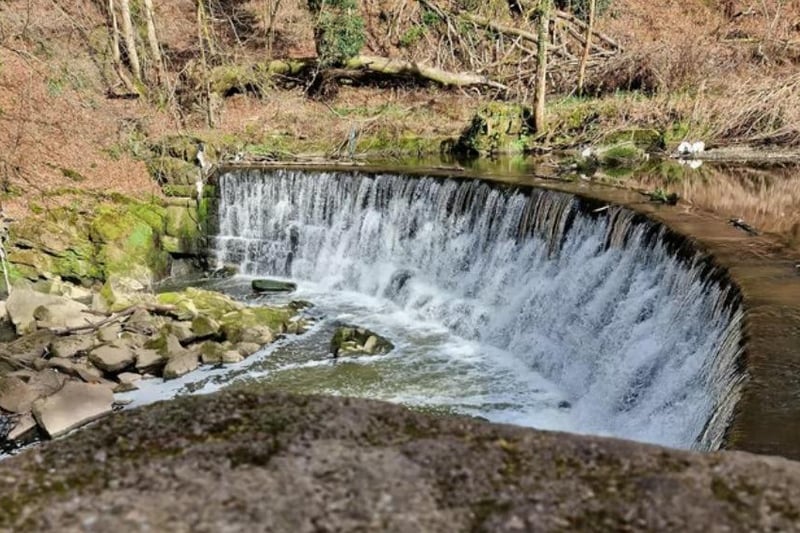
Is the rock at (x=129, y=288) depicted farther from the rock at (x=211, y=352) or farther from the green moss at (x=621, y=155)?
the green moss at (x=621, y=155)

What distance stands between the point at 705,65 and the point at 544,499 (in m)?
19.7

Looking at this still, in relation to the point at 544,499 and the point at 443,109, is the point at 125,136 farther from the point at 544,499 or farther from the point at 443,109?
the point at 544,499

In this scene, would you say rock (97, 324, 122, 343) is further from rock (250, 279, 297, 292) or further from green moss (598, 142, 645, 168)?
green moss (598, 142, 645, 168)

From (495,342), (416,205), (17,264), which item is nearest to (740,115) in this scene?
(416,205)

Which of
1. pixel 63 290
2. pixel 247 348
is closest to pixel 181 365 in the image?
pixel 247 348

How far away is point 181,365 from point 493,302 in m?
5.12

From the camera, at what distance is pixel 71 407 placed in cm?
835

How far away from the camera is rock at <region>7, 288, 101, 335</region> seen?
432 inches

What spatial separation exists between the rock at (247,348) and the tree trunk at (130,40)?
1232 centimetres

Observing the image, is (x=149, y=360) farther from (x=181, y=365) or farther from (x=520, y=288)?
(x=520, y=288)

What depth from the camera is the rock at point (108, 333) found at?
10422mm

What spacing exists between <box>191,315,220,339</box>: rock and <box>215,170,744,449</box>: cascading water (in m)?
2.85

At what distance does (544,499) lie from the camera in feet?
7.33

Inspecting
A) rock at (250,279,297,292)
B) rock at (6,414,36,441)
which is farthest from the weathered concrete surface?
rock at (250,279,297,292)
